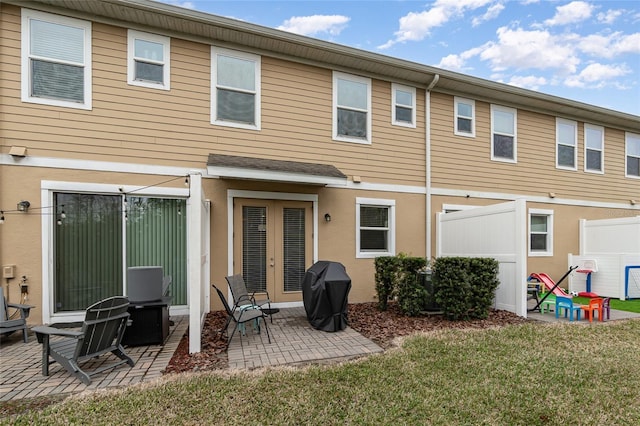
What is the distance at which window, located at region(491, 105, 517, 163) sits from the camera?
9188mm

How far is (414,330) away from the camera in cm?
546

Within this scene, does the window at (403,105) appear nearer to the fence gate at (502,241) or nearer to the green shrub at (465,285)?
the fence gate at (502,241)

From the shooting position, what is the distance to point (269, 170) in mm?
6168

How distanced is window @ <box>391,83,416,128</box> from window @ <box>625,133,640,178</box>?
28.8 ft

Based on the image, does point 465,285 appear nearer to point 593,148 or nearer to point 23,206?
point 23,206

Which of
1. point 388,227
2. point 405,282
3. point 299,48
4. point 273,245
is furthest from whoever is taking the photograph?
point 388,227

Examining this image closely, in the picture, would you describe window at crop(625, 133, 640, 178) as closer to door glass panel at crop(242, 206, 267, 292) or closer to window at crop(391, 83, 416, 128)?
window at crop(391, 83, 416, 128)

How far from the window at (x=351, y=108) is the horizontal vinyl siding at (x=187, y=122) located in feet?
0.58

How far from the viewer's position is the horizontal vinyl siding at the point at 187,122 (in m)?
5.50

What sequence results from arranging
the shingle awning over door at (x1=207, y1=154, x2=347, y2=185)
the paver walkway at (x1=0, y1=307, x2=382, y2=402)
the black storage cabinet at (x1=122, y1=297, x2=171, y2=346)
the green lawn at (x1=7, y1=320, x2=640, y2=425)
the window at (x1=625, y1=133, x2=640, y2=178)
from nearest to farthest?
the green lawn at (x1=7, y1=320, x2=640, y2=425) → the paver walkway at (x1=0, y1=307, x2=382, y2=402) → the black storage cabinet at (x1=122, y1=297, x2=171, y2=346) → the shingle awning over door at (x1=207, y1=154, x2=347, y2=185) → the window at (x1=625, y1=133, x2=640, y2=178)

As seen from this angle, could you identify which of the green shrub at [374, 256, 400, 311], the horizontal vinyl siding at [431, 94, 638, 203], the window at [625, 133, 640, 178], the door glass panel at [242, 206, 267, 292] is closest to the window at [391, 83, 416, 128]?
the horizontal vinyl siding at [431, 94, 638, 203]

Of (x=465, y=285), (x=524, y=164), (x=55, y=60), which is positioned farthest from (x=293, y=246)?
(x=524, y=164)

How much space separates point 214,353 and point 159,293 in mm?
1304

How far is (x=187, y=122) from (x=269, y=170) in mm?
2063
